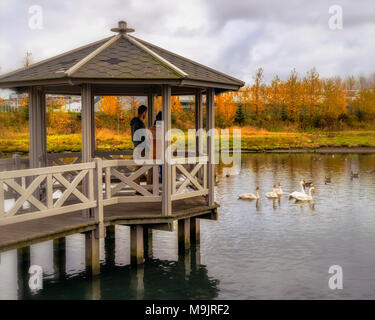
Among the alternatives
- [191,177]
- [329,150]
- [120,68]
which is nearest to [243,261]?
[191,177]

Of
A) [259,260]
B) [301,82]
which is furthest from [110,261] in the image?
[301,82]

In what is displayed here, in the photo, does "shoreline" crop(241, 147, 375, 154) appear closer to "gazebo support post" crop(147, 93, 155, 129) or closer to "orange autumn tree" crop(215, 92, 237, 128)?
"orange autumn tree" crop(215, 92, 237, 128)

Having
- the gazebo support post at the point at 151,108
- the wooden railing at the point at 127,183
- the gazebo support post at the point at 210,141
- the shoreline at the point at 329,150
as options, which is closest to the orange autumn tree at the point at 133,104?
the shoreline at the point at 329,150

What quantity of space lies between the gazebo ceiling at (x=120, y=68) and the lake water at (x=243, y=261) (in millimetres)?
3874

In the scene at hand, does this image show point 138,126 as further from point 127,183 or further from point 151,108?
point 151,108

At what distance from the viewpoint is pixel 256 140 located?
48188 mm

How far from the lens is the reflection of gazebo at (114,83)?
982 cm

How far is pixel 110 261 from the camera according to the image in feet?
39.5

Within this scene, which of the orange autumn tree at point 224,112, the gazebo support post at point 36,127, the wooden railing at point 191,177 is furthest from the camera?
the orange autumn tree at point 224,112

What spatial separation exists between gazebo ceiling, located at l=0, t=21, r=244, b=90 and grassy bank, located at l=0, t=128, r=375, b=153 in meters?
27.2

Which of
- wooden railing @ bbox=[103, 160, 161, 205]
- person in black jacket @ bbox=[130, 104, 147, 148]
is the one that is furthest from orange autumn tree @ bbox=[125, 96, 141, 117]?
wooden railing @ bbox=[103, 160, 161, 205]

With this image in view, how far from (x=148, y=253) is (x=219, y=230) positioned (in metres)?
2.91

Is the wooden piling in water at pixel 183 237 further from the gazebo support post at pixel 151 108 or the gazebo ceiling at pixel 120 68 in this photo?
the gazebo ceiling at pixel 120 68

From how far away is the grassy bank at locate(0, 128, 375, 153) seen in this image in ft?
131
